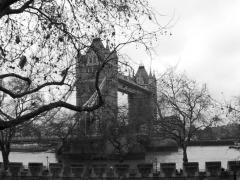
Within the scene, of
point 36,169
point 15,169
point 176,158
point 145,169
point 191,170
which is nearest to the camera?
point 191,170

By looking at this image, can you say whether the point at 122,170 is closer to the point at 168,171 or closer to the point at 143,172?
the point at 143,172

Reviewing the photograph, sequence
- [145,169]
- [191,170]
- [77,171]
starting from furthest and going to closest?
[77,171]
[145,169]
[191,170]

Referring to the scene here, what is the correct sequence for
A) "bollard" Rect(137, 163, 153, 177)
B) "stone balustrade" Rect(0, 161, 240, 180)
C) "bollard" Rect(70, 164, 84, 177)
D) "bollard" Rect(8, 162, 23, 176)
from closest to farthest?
"stone balustrade" Rect(0, 161, 240, 180) → "bollard" Rect(137, 163, 153, 177) → "bollard" Rect(70, 164, 84, 177) → "bollard" Rect(8, 162, 23, 176)

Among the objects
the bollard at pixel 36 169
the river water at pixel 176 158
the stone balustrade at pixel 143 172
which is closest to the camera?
the stone balustrade at pixel 143 172

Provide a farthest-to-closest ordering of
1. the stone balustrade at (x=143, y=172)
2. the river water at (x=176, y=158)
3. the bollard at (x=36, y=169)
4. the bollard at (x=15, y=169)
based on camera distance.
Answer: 1. the river water at (x=176, y=158)
2. the bollard at (x=15, y=169)
3. the bollard at (x=36, y=169)
4. the stone balustrade at (x=143, y=172)

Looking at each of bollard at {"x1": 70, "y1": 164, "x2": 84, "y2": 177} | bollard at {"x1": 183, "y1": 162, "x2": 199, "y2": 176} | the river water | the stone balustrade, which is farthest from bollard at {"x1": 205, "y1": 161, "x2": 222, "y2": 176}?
the river water

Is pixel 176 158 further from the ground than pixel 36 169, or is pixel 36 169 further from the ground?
pixel 36 169

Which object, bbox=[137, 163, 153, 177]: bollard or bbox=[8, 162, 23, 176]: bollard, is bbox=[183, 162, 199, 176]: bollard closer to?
bbox=[137, 163, 153, 177]: bollard

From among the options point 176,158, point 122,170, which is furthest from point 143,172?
point 176,158

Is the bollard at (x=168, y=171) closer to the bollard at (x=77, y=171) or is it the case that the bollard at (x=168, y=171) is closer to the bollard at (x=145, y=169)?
the bollard at (x=145, y=169)

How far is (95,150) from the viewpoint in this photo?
140 feet

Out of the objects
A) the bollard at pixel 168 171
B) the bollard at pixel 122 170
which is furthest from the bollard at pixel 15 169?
the bollard at pixel 168 171

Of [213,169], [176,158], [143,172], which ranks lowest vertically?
[176,158]

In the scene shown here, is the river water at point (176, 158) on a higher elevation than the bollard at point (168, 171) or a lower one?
lower
